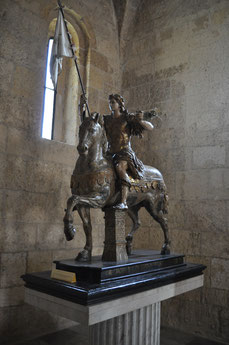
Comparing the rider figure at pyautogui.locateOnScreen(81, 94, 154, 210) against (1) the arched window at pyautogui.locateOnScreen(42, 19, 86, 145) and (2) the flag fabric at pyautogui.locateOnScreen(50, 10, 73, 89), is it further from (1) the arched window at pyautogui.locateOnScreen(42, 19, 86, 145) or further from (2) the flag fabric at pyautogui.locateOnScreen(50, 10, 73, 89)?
(1) the arched window at pyautogui.locateOnScreen(42, 19, 86, 145)

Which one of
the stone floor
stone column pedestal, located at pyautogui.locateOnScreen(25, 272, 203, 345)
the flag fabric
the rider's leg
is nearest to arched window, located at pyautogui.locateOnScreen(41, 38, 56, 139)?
the flag fabric

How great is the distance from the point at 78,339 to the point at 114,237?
1889 mm

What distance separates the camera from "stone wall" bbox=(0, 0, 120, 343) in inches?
151

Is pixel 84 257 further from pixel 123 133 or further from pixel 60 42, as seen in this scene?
pixel 60 42

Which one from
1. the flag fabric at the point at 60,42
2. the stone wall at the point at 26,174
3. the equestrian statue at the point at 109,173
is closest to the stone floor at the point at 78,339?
the stone wall at the point at 26,174

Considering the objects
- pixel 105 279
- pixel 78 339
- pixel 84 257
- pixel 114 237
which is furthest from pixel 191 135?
pixel 78 339

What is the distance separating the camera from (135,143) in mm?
5566

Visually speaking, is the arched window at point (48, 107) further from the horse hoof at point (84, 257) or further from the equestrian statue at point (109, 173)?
the horse hoof at point (84, 257)

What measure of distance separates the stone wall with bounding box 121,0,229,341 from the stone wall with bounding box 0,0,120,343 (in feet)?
4.97

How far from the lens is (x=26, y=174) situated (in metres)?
4.11

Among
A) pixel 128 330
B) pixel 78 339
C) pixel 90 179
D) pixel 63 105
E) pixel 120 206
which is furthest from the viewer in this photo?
pixel 63 105

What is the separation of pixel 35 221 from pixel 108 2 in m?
4.08

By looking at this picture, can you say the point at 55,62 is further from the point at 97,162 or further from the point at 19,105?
the point at 97,162

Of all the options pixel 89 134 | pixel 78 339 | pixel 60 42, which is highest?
pixel 60 42
